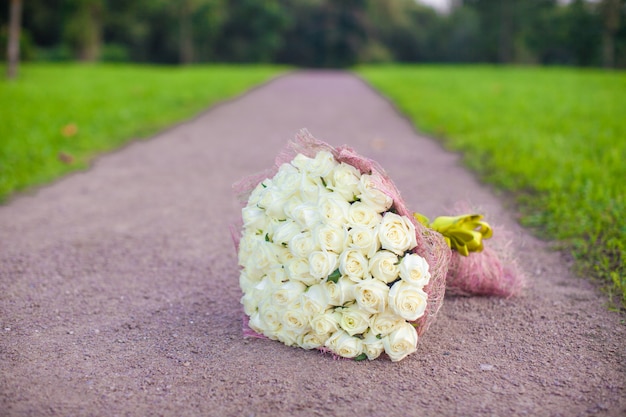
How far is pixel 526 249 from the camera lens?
13.1 feet

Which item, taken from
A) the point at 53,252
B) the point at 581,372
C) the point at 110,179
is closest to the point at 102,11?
the point at 110,179

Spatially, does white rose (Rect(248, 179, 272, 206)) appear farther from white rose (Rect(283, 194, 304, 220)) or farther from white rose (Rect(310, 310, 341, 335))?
white rose (Rect(310, 310, 341, 335))

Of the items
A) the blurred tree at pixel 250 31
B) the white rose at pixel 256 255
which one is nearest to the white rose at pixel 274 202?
the white rose at pixel 256 255

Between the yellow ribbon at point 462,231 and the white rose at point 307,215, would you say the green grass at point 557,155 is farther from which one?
the white rose at point 307,215

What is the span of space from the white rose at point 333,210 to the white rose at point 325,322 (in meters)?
0.36

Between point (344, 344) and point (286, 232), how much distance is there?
50cm

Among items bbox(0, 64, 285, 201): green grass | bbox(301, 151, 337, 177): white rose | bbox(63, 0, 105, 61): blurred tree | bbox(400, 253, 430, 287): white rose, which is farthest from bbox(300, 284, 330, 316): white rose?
bbox(63, 0, 105, 61): blurred tree

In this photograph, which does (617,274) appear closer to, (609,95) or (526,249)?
(526,249)

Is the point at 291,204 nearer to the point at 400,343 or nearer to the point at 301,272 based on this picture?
the point at 301,272

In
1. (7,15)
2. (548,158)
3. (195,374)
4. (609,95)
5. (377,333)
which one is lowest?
(195,374)

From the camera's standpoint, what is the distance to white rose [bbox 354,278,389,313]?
7.57 ft

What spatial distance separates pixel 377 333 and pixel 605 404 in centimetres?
83

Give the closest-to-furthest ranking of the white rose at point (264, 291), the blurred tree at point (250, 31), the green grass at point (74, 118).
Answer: the white rose at point (264, 291)
the green grass at point (74, 118)
the blurred tree at point (250, 31)

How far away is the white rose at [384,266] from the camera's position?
2.33 metres
